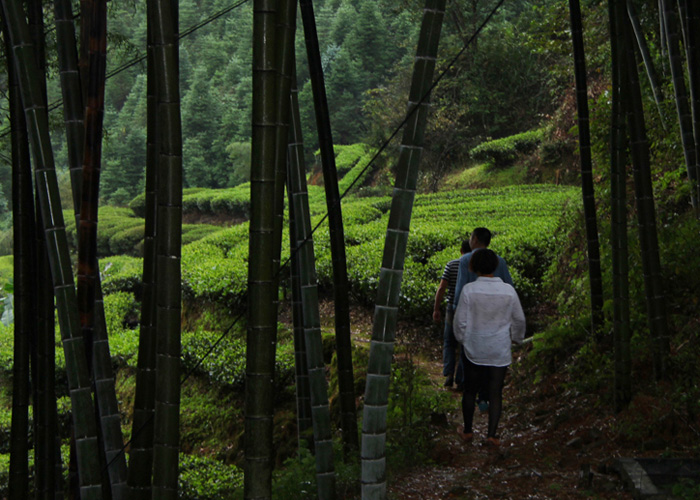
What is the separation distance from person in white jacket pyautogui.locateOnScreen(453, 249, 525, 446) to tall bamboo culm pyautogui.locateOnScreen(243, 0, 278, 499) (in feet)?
5.53

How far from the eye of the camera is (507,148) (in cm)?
1797

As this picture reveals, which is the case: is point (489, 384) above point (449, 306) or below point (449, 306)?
below

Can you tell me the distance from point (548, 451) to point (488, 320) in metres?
0.81

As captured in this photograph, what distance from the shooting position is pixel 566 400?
4324mm

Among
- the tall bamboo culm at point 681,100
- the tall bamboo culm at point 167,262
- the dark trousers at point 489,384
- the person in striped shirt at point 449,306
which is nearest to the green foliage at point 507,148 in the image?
the person in striped shirt at point 449,306

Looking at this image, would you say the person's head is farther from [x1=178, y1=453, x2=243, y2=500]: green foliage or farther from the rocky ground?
[x1=178, y1=453, x2=243, y2=500]: green foliage

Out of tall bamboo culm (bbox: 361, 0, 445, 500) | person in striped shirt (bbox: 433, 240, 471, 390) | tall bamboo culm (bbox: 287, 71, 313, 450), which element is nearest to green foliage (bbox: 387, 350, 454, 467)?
person in striped shirt (bbox: 433, 240, 471, 390)

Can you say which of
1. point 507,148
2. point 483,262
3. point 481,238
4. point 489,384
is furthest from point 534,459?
point 507,148

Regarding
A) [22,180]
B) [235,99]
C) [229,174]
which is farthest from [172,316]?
[235,99]

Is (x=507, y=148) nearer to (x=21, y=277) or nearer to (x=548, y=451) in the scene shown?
(x=548, y=451)

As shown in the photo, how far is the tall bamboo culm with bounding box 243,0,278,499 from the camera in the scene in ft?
5.94

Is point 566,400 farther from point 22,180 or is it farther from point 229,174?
point 229,174

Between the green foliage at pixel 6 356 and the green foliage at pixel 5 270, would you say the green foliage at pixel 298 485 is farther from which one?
the green foliage at pixel 5 270

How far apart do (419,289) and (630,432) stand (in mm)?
4459
